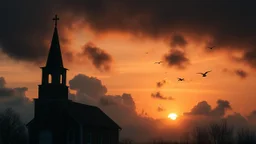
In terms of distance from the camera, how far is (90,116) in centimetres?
7969

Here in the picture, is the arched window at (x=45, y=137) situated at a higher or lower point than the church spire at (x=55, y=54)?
lower

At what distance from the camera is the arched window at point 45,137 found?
72.0 m

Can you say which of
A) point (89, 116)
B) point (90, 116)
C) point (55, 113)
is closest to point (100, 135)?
point (90, 116)

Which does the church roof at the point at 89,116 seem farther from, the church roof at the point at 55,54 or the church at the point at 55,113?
the church roof at the point at 55,54

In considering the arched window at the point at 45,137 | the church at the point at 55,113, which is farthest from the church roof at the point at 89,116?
the arched window at the point at 45,137

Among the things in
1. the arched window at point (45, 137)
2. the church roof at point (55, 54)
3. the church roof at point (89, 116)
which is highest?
the church roof at point (55, 54)

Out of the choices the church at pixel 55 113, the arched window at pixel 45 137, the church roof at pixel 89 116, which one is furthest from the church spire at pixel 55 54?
the arched window at pixel 45 137

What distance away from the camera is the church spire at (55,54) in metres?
71.2

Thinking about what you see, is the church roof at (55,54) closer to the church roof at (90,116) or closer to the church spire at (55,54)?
the church spire at (55,54)

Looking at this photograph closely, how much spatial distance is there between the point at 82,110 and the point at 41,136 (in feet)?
27.7

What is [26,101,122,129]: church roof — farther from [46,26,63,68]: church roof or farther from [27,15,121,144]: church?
[46,26,63,68]: church roof

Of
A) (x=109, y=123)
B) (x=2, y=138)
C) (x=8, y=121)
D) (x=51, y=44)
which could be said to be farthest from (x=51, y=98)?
(x=8, y=121)

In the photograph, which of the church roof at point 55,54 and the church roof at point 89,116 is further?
the church roof at point 89,116

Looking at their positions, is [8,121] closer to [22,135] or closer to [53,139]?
[22,135]
